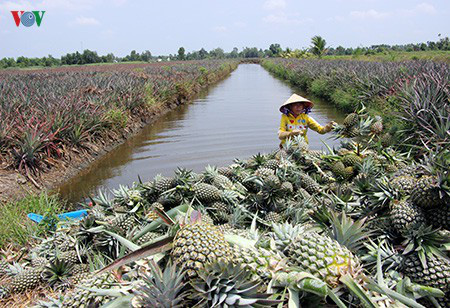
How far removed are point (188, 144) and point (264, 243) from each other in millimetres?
8239

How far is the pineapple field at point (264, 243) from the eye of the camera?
1.27m

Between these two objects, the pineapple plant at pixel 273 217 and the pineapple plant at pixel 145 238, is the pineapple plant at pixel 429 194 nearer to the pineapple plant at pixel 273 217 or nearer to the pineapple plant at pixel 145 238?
the pineapple plant at pixel 273 217

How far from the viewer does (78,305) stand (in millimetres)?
1437

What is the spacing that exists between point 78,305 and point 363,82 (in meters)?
12.5

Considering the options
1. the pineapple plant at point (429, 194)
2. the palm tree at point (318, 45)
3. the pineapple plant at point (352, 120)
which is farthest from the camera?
the palm tree at point (318, 45)

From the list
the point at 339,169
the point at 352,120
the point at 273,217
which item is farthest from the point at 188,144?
the point at 273,217

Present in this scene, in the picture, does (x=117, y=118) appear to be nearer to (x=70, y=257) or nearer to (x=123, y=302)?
(x=70, y=257)

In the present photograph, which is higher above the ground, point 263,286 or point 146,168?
point 263,286

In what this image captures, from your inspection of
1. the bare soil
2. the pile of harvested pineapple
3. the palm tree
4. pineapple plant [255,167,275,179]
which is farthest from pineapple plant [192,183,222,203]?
the palm tree

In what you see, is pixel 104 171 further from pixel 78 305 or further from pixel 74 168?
pixel 78 305

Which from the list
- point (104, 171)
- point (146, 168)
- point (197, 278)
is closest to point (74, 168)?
point (104, 171)

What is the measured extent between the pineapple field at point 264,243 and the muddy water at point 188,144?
402 cm

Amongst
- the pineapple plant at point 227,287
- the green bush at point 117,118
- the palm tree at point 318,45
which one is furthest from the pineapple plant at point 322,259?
the palm tree at point 318,45

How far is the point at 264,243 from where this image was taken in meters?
1.55
